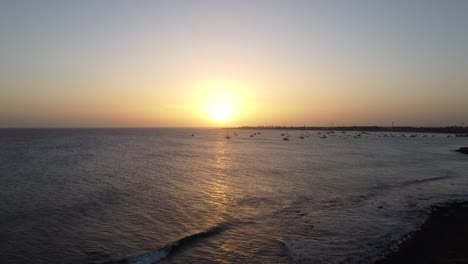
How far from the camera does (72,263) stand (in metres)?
15.7

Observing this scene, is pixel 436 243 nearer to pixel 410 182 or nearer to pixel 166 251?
pixel 166 251

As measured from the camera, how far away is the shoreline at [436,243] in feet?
50.5

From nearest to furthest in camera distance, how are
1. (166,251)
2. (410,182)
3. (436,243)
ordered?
(166,251) < (436,243) < (410,182)

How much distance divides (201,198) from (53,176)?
2040 centimetres

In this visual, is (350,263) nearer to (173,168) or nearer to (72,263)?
(72,263)

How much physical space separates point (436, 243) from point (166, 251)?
1187 centimetres

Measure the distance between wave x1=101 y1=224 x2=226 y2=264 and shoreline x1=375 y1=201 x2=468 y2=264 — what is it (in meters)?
8.43

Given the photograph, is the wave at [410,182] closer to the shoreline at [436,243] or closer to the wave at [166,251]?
the shoreline at [436,243]

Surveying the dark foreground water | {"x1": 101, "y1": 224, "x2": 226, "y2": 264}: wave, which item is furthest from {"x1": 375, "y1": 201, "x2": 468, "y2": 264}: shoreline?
{"x1": 101, "y1": 224, "x2": 226, "y2": 264}: wave

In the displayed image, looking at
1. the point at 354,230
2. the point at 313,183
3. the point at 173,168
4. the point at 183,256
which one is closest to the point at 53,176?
the point at 173,168

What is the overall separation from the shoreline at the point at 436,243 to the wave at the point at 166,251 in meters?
8.43

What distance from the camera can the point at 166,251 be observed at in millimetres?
17219

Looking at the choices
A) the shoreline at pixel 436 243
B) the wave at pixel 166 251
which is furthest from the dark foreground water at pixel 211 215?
the shoreline at pixel 436 243

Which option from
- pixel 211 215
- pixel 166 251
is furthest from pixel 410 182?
pixel 166 251
